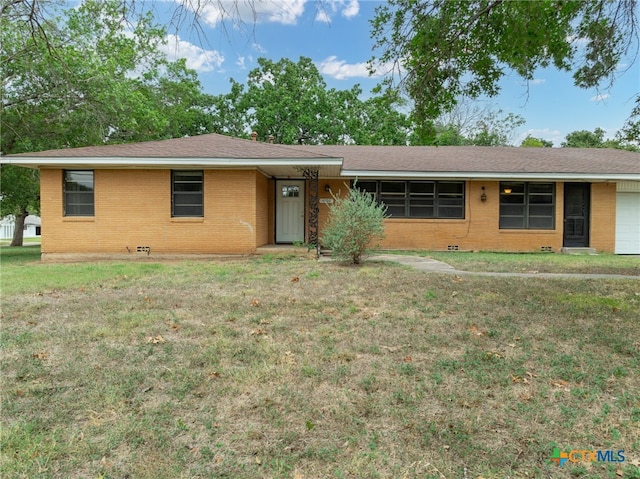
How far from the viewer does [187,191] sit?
37.7 ft

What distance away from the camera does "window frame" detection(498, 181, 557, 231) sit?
44.9 feet

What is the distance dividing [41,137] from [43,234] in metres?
6.32

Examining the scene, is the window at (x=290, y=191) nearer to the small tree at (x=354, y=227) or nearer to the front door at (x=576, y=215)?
the small tree at (x=354, y=227)

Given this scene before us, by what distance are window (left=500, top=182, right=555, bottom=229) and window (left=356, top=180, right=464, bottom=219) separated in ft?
5.11

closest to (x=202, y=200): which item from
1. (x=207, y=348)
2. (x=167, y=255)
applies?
(x=167, y=255)

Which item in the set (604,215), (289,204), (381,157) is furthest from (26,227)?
(604,215)

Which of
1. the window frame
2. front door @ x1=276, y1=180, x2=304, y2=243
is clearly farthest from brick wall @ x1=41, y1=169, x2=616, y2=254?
the window frame

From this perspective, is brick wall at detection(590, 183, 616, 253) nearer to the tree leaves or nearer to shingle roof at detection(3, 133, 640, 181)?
shingle roof at detection(3, 133, 640, 181)

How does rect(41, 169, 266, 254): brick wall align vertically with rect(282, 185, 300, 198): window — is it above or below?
below

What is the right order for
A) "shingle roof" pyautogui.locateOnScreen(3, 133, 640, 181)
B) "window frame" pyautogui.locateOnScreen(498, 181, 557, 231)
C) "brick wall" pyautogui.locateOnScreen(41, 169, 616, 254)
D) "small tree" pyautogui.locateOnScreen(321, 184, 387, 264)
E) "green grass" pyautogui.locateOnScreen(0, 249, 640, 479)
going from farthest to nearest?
"window frame" pyautogui.locateOnScreen(498, 181, 557, 231) < "brick wall" pyautogui.locateOnScreen(41, 169, 616, 254) < "shingle roof" pyautogui.locateOnScreen(3, 133, 640, 181) < "small tree" pyautogui.locateOnScreen(321, 184, 387, 264) < "green grass" pyautogui.locateOnScreen(0, 249, 640, 479)

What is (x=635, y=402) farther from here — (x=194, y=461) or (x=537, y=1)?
(x=537, y=1)

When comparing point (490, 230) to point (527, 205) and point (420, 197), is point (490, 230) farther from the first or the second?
point (420, 197)

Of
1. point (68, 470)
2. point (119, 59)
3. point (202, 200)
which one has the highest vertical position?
point (119, 59)

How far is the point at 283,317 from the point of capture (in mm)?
4871
